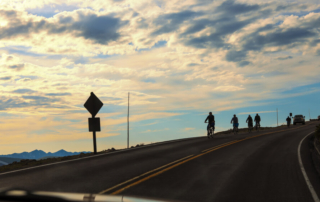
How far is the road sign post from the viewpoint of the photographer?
1616 centimetres

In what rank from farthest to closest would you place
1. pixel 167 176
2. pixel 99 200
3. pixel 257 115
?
pixel 257 115
pixel 167 176
pixel 99 200

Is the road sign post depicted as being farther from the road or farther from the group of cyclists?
the group of cyclists

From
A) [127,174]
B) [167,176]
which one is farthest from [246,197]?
[127,174]

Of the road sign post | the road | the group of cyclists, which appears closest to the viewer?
the road

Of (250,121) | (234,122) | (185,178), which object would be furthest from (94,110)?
(250,121)

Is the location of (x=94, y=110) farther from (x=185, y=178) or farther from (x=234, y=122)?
(x=234, y=122)

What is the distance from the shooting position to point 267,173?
9828 millimetres

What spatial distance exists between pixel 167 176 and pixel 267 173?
10.8ft

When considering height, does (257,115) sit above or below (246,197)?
above

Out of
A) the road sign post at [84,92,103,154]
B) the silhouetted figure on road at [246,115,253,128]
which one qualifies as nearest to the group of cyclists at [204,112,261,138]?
the silhouetted figure on road at [246,115,253,128]

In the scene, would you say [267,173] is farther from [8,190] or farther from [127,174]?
[8,190]

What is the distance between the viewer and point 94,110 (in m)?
16.3

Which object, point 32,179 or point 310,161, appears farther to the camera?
point 310,161

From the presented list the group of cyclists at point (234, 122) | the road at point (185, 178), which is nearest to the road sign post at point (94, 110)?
the road at point (185, 178)
